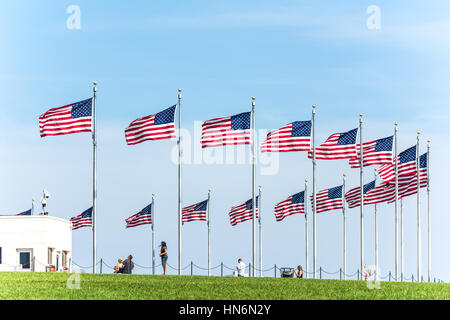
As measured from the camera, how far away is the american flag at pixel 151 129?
46844 mm

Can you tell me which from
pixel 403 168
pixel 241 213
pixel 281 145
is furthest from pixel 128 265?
pixel 403 168

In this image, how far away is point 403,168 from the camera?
192ft

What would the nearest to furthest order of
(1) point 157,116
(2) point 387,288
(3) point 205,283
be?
1. (2) point 387,288
2. (3) point 205,283
3. (1) point 157,116

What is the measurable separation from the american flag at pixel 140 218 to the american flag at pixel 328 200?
1184cm

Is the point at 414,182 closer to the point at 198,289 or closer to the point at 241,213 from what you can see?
the point at 241,213

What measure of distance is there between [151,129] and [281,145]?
769 centimetres

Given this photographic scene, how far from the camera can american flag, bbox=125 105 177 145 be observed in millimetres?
46844

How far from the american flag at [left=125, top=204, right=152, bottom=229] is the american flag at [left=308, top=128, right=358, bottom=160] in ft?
53.0

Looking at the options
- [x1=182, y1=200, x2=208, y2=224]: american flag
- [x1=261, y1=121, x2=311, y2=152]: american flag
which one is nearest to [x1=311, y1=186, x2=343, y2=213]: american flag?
[x1=182, y1=200, x2=208, y2=224]: american flag

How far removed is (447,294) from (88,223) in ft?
121

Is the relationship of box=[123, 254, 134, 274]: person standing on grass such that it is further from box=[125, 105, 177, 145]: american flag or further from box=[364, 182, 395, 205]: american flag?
box=[364, 182, 395, 205]: american flag

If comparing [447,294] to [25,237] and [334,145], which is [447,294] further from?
[25,237]

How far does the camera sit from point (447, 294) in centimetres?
3094
